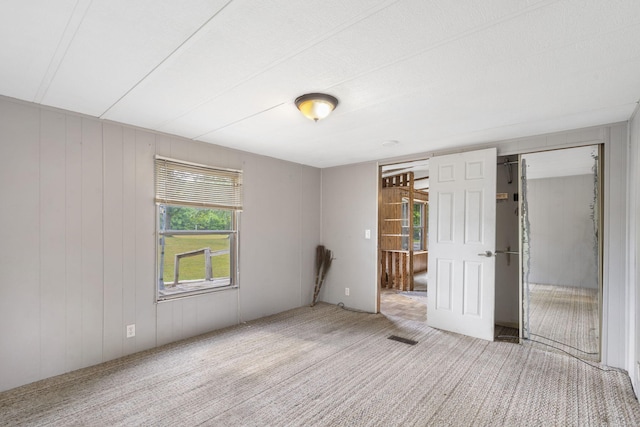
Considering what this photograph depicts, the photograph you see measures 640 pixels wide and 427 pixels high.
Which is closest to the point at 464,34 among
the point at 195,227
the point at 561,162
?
the point at 561,162

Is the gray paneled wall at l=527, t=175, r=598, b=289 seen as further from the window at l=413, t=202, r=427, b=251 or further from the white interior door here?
the window at l=413, t=202, r=427, b=251

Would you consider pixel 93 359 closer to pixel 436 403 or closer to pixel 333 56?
pixel 436 403

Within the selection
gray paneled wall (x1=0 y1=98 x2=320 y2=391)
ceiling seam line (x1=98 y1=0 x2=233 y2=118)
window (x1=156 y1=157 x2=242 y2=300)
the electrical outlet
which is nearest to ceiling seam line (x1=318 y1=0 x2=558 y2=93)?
ceiling seam line (x1=98 y1=0 x2=233 y2=118)

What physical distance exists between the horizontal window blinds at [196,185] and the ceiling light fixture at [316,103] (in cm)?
173

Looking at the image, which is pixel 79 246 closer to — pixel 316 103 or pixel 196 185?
pixel 196 185

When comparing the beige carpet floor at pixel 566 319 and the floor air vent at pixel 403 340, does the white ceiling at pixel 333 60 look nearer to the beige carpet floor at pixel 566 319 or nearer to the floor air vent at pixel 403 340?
the beige carpet floor at pixel 566 319

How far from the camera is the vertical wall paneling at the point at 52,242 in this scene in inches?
99.6

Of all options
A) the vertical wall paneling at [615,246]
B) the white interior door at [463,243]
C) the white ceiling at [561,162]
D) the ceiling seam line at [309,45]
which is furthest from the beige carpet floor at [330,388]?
the ceiling seam line at [309,45]

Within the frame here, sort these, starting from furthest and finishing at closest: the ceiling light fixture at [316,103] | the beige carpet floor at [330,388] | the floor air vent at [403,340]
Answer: the floor air vent at [403,340]
the ceiling light fixture at [316,103]
the beige carpet floor at [330,388]

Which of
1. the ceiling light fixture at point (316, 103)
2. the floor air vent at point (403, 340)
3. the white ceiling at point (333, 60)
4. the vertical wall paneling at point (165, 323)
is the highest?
the white ceiling at point (333, 60)

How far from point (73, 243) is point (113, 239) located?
304 mm

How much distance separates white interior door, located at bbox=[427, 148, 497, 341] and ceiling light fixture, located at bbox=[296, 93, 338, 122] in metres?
2.05

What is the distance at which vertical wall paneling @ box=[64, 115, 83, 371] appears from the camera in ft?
8.70

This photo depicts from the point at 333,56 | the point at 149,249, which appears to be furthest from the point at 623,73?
the point at 149,249
